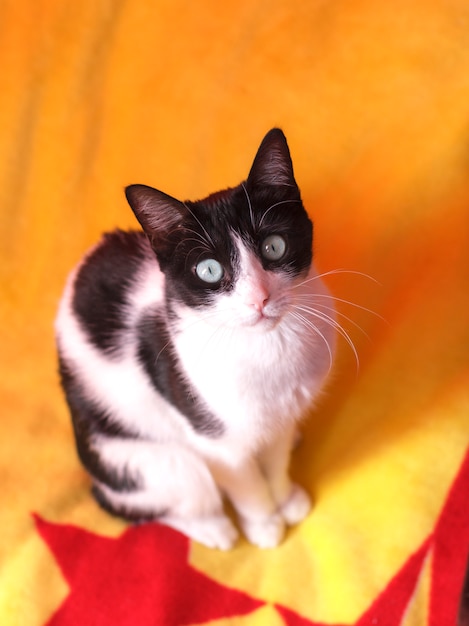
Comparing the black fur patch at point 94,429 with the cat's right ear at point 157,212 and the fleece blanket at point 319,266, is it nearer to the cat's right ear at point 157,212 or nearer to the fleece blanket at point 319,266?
the fleece blanket at point 319,266

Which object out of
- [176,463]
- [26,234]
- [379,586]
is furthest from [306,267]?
[26,234]

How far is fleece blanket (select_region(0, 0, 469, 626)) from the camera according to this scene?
1154 mm

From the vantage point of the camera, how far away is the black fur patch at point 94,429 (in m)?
1.21

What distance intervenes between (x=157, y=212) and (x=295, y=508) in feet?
2.43

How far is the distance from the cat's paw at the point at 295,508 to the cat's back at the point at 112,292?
0.50 meters

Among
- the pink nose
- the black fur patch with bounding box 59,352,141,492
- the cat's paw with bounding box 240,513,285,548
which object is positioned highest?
the pink nose

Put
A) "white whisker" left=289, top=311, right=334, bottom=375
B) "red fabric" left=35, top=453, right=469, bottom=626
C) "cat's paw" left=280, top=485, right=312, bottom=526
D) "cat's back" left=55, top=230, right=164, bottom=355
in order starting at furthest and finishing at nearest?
"cat's paw" left=280, top=485, right=312, bottom=526 < "cat's back" left=55, top=230, right=164, bottom=355 < "red fabric" left=35, top=453, right=469, bottom=626 < "white whisker" left=289, top=311, right=334, bottom=375

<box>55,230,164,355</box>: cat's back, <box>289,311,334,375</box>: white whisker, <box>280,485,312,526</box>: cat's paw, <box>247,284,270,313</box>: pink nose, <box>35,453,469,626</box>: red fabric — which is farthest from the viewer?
<box>280,485,312,526</box>: cat's paw

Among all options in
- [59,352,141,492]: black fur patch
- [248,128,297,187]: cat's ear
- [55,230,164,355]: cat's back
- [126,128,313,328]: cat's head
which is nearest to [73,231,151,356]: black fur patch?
[55,230,164,355]: cat's back

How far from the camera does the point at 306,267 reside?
961 mm

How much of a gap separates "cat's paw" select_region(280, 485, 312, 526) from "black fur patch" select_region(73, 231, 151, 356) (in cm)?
50

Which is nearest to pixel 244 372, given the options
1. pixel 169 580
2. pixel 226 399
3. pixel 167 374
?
pixel 226 399

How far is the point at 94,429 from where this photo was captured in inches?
48.6

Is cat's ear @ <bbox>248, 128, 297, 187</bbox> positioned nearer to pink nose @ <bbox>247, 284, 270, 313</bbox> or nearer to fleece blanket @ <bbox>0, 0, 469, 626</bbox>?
pink nose @ <bbox>247, 284, 270, 313</bbox>
